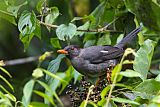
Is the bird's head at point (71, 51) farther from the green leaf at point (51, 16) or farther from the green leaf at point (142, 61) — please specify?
the green leaf at point (142, 61)

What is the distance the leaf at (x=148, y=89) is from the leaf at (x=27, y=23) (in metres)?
1.26

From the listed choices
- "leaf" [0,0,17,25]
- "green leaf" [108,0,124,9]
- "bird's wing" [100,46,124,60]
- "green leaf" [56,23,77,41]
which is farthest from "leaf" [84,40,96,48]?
"leaf" [0,0,17,25]

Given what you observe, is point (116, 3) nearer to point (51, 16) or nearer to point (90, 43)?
point (90, 43)

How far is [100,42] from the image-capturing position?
16.3 ft

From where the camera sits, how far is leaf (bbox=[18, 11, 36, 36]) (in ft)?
14.5

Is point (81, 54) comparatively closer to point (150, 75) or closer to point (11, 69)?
point (150, 75)

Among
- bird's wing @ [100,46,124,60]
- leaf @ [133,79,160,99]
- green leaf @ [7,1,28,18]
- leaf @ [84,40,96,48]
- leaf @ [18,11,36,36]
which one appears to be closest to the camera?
leaf @ [133,79,160,99]

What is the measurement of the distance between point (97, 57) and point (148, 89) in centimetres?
149

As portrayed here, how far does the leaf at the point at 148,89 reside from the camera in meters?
3.47

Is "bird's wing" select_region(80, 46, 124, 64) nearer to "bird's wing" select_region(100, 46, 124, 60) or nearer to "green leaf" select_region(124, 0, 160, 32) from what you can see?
"bird's wing" select_region(100, 46, 124, 60)

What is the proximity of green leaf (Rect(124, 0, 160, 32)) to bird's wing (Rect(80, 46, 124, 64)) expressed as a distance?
384 mm

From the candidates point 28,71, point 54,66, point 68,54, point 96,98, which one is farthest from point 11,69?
point 96,98

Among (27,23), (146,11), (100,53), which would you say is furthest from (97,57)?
(27,23)

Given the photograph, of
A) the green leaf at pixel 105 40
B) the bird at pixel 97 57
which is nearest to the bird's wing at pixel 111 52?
the bird at pixel 97 57
